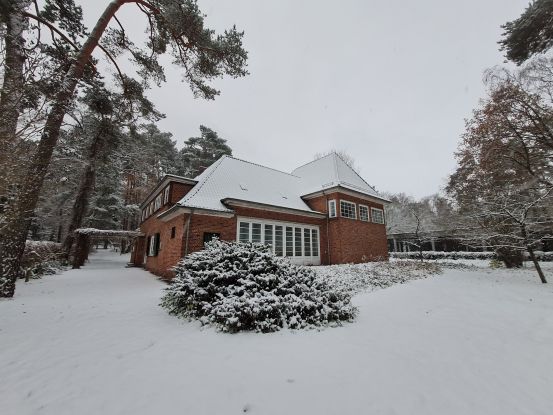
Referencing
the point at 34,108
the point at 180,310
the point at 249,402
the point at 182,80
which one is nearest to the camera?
the point at 249,402

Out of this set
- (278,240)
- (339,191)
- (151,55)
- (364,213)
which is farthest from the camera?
(364,213)

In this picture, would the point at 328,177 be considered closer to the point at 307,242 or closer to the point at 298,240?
the point at 307,242

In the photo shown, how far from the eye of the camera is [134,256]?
22250 millimetres

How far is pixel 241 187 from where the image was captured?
47.5ft

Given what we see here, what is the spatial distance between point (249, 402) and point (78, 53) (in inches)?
434

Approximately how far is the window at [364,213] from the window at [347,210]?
95cm

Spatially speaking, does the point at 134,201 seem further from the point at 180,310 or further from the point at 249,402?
the point at 249,402

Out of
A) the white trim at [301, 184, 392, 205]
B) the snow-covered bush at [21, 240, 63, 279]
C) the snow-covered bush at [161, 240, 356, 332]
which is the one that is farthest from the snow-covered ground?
the white trim at [301, 184, 392, 205]

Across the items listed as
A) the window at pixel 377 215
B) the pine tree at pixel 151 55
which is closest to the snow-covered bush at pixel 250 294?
the pine tree at pixel 151 55

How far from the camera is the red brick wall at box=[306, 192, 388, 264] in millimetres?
16156

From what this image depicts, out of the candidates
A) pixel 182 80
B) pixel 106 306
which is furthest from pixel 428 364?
pixel 182 80

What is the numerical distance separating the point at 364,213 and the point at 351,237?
287 cm

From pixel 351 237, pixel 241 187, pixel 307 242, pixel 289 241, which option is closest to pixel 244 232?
pixel 241 187

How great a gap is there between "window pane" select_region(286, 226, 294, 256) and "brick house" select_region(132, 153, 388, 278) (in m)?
0.02
